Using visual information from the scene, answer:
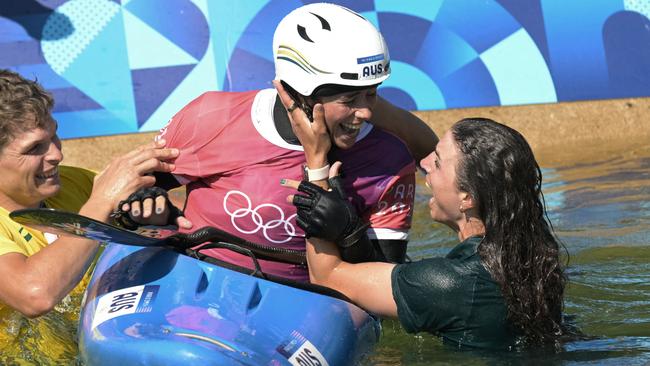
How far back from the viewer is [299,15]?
4.24 m

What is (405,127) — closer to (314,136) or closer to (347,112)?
(347,112)

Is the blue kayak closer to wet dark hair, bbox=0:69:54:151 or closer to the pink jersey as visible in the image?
the pink jersey

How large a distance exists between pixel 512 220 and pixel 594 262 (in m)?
2.32

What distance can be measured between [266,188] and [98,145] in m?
4.87

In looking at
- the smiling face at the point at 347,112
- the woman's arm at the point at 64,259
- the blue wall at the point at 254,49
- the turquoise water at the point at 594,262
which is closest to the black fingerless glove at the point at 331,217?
the smiling face at the point at 347,112

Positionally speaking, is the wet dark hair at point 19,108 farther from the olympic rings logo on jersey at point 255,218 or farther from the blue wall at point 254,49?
the blue wall at point 254,49

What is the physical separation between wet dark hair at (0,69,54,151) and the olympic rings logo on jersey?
0.98m

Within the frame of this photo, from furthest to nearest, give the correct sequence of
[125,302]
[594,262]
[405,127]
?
[594,262] → [405,127] → [125,302]

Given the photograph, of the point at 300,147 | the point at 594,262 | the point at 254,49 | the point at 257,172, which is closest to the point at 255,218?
the point at 257,172

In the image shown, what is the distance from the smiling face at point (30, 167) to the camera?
15.2ft

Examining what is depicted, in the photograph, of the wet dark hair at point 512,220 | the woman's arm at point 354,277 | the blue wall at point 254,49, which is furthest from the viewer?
the blue wall at point 254,49

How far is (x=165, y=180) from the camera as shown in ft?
14.7

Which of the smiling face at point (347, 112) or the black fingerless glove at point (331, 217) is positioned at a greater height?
the smiling face at point (347, 112)

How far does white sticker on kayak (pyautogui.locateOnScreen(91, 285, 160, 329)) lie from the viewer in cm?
377
